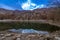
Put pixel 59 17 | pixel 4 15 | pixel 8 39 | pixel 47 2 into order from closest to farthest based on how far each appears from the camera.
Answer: pixel 8 39 → pixel 47 2 → pixel 59 17 → pixel 4 15

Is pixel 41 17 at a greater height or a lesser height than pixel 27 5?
lesser

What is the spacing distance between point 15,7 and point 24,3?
0.50 metres

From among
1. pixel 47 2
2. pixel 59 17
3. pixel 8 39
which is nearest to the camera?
pixel 8 39

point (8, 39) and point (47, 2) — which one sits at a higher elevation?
point (47, 2)

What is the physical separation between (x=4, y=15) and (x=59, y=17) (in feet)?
9.08

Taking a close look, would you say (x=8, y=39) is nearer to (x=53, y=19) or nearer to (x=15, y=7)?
(x=15, y=7)

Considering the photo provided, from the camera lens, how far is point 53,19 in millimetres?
6957

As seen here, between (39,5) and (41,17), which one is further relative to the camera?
(41,17)

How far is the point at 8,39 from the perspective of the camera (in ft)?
9.10

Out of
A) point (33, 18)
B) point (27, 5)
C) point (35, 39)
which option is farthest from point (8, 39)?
point (33, 18)

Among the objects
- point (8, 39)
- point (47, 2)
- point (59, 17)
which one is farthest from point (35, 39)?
point (59, 17)

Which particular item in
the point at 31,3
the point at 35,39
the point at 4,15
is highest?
the point at 31,3

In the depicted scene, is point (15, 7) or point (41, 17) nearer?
point (15, 7)

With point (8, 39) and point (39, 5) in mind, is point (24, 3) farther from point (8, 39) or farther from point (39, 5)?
point (8, 39)
